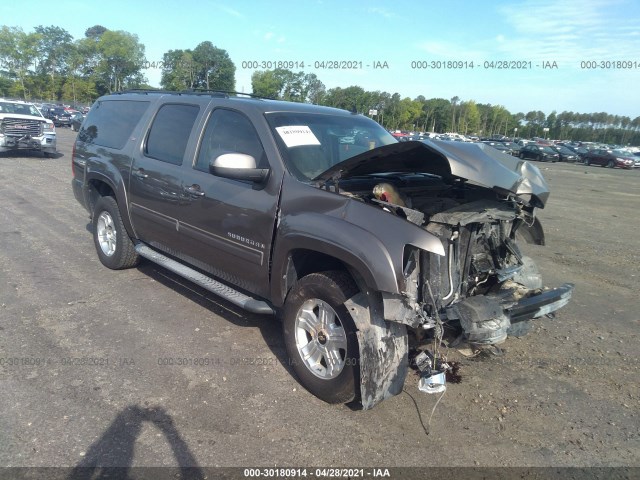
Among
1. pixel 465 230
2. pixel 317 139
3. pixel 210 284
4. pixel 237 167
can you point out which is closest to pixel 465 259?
pixel 465 230

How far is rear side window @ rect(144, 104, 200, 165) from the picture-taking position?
4.60 m

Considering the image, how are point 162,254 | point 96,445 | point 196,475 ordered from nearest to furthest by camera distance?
point 196,475
point 96,445
point 162,254

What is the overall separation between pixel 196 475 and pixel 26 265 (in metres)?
4.52

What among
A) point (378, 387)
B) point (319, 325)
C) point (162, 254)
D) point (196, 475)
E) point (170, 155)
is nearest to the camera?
point (196, 475)

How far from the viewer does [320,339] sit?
344 centimetres

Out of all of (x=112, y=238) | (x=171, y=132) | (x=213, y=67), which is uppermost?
(x=213, y=67)

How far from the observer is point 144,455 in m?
2.80

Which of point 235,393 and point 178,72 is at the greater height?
point 178,72

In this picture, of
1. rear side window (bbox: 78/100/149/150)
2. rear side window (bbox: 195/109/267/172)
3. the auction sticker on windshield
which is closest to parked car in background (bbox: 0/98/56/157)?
rear side window (bbox: 78/100/149/150)

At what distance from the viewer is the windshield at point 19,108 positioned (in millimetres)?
17422

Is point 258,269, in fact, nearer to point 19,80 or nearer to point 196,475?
point 196,475

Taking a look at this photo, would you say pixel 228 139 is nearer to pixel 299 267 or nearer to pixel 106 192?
pixel 299 267

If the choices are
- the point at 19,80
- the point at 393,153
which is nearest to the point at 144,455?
the point at 393,153

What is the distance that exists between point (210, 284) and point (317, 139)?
1585 mm
